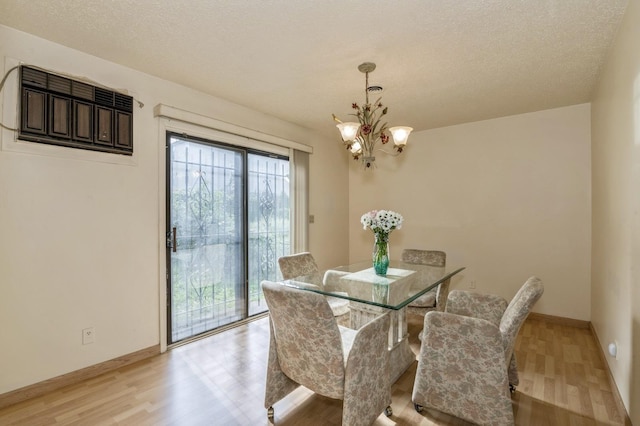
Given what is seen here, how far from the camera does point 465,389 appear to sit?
181 cm

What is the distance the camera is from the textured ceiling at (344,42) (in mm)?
1877

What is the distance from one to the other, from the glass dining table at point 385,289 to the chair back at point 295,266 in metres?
0.35

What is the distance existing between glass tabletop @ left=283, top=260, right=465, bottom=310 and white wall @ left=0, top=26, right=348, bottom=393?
1.45 metres

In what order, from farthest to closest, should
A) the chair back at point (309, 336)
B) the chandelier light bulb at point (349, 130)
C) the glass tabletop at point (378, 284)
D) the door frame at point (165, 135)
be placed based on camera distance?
the door frame at point (165, 135), the chandelier light bulb at point (349, 130), the glass tabletop at point (378, 284), the chair back at point (309, 336)

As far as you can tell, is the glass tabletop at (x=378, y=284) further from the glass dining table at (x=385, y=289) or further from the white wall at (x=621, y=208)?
the white wall at (x=621, y=208)

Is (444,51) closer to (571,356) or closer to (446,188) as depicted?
(446,188)

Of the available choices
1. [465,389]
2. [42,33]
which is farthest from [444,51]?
[42,33]

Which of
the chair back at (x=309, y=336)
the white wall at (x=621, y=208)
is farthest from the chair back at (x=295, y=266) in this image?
the white wall at (x=621, y=208)

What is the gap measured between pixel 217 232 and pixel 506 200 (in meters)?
3.62

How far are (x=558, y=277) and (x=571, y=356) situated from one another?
114cm

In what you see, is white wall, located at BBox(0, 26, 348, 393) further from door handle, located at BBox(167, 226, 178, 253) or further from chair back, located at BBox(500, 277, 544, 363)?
chair back, located at BBox(500, 277, 544, 363)

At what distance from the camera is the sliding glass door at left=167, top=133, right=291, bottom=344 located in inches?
120

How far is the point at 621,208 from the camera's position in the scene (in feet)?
6.89

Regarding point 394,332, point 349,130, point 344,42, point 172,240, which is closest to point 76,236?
point 172,240
